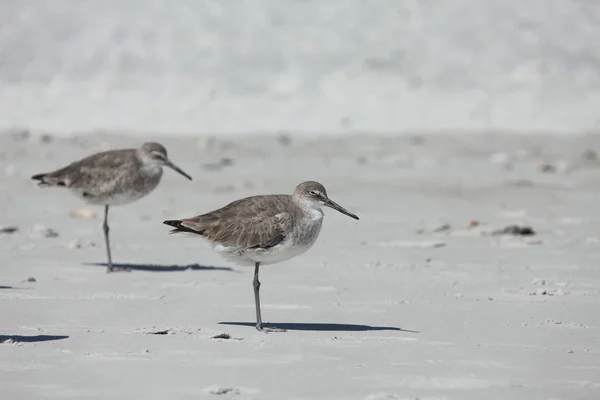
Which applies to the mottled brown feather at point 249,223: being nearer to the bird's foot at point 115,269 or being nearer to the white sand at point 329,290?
the white sand at point 329,290

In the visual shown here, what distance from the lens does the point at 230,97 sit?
62.9ft

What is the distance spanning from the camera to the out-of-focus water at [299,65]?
61.4 ft

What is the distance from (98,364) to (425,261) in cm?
443

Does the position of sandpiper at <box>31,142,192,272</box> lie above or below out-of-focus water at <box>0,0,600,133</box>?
below

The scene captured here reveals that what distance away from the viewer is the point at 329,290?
9.14m

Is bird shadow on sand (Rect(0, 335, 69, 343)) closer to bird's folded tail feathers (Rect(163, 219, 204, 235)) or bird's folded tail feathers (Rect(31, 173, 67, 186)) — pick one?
bird's folded tail feathers (Rect(163, 219, 204, 235))

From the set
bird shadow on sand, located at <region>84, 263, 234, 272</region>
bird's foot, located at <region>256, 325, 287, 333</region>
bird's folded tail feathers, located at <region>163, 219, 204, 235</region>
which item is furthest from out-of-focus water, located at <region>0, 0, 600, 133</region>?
bird's foot, located at <region>256, 325, 287, 333</region>

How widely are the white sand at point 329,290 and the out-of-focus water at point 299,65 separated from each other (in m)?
2.05

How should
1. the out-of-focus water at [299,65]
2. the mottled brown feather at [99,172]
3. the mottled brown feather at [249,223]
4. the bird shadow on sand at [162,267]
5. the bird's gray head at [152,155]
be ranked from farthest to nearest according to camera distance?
1. the out-of-focus water at [299,65]
2. the bird's gray head at [152,155]
3. the mottled brown feather at [99,172]
4. the bird shadow on sand at [162,267]
5. the mottled brown feather at [249,223]

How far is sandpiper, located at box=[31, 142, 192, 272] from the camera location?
11.2m

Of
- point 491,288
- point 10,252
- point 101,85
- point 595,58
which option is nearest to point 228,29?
point 101,85

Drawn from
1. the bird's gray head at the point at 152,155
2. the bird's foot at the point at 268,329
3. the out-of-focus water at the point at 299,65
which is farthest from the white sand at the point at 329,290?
the out-of-focus water at the point at 299,65

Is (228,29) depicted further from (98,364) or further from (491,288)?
(98,364)

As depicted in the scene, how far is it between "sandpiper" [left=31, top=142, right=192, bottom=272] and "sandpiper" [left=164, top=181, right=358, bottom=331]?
2937 millimetres
